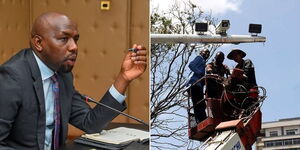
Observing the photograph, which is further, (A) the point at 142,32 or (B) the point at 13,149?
(A) the point at 142,32

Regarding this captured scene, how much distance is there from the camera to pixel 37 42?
0.51 metres

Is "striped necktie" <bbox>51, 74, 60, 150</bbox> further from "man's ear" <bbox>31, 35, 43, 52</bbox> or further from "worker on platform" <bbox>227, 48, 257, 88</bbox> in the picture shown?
"worker on platform" <bbox>227, 48, 257, 88</bbox>

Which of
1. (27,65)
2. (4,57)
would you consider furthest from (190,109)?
(27,65)

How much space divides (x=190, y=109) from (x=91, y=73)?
417mm

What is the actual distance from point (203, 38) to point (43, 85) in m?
0.78

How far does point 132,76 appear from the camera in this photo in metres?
0.58

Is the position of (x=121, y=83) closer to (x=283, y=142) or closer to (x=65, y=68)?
(x=65, y=68)

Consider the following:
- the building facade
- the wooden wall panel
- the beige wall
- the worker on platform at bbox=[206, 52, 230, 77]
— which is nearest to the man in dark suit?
the wooden wall panel

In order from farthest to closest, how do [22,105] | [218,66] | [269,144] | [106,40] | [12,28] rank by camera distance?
[106,40] → [218,66] → [269,144] → [12,28] → [22,105]

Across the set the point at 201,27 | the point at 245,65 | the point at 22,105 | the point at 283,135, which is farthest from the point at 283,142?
the point at 22,105

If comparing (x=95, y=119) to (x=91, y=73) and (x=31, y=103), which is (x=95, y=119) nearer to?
(x=31, y=103)

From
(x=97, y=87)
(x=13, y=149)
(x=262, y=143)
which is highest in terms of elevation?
(x=13, y=149)

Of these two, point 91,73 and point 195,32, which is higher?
point 195,32

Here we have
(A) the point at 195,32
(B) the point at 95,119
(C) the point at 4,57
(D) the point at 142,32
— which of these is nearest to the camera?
(B) the point at 95,119
